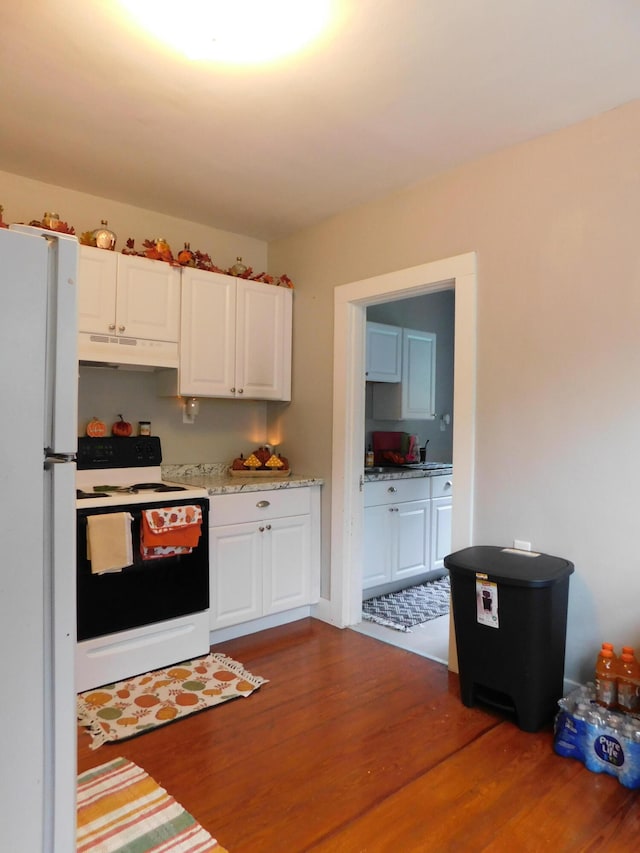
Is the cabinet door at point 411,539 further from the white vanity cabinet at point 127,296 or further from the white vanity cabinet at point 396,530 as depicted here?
the white vanity cabinet at point 127,296

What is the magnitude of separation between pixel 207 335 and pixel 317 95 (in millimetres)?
1532

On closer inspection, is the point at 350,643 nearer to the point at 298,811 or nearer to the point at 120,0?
the point at 298,811

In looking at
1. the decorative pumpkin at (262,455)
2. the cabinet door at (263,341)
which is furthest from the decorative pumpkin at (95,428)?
the decorative pumpkin at (262,455)

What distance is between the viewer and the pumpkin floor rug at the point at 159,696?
7.48 ft

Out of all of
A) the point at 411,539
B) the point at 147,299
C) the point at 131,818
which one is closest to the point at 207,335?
the point at 147,299

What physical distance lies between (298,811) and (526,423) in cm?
177

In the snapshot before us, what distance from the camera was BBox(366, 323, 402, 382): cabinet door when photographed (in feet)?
13.9

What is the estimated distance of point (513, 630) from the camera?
2.22m

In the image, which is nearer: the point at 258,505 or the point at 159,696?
the point at 159,696

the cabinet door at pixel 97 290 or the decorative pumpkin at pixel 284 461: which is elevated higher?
the cabinet door at pixel 97 290

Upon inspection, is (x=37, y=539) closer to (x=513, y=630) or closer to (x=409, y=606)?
(x=513, y=630)

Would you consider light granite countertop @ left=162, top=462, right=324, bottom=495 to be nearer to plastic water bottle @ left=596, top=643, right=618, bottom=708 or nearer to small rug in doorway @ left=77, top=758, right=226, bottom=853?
small rug in doorway @ left=77, top=758, right=226, bottom=853

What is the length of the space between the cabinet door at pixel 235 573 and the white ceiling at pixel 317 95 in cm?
191

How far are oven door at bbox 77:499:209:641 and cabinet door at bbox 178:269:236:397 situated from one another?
2.48ft
